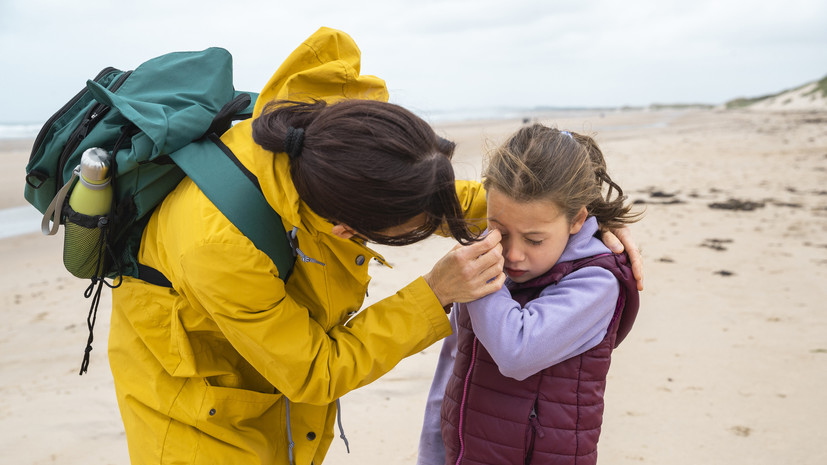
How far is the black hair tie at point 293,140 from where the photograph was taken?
4.90ft

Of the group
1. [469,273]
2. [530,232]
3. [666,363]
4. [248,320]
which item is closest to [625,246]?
[530,232]

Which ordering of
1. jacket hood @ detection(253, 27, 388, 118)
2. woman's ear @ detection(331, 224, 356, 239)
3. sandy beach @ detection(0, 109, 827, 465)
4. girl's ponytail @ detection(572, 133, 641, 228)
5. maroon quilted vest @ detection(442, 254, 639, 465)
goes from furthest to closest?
sandy beach @ detection(0, 109, 827, 465)
girl's ponytail @ detection(572, 133, 641, 228)
maroon quilted vest @ detection(442, 254, 639, 465)
jacket hood @ detection(253, 27, 388, 118)
woman's ear @ detection(331, 224, 356, 239)

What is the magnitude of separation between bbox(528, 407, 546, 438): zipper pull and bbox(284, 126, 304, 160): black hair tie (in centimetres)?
101

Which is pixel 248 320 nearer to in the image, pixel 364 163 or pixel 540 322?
pixel 364 163

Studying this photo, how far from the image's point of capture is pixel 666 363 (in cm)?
375

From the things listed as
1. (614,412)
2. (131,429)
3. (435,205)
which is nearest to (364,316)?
(435,205)

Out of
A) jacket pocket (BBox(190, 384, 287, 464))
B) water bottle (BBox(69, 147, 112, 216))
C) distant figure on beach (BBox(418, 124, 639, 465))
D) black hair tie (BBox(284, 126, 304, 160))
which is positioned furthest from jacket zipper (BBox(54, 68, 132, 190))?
distant figure on beach (BBox(418, 124, 639, 465))

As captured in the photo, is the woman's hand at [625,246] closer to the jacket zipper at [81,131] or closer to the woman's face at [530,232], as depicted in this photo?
the woman's face at [530,232]

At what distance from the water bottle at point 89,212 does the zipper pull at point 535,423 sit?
131 centimetres

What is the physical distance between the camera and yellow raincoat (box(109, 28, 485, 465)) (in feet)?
5.06

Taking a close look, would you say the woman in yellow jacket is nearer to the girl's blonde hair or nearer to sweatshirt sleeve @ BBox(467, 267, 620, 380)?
sweatshirt sleeve @ BBox(467, 267, 620, 380)

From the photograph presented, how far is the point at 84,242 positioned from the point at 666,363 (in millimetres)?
3304

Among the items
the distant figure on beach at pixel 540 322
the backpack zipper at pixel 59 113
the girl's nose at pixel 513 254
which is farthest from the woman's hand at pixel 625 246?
the backpack zipper at pixel 59 113

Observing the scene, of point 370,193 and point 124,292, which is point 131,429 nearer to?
point 124,292
